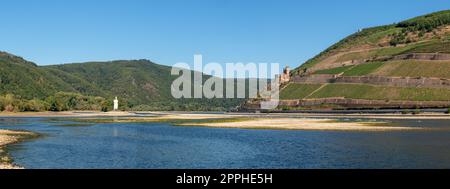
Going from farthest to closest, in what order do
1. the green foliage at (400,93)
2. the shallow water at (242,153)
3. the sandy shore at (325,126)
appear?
the green foliage at (400,93) → the sandy shore at (325,126) → the shallow water at (242,153)

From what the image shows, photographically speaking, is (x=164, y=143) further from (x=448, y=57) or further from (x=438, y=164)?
(x=448, y=57)

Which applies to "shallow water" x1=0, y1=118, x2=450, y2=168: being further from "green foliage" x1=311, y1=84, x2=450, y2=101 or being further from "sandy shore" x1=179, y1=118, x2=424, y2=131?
"green foliage" x1=311, y1=84, x2=450, y2=101

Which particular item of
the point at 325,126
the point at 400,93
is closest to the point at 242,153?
the point at 325,126

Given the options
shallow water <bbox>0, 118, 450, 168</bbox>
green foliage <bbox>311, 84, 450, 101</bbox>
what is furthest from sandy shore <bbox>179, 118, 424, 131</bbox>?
green foliage <bbox>311, 84, 450, 101</bbox>

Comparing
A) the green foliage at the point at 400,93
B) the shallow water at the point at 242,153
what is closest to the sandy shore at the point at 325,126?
the shallow water at the point at 242,153

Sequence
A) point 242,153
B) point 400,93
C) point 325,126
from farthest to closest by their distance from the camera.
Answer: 1. point 400,93
2. point 325,126
3. point 242,153

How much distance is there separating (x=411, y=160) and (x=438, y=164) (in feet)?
9.80

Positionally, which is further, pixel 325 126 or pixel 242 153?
pixel 325 126

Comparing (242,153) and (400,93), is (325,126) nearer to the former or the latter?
(242,153)

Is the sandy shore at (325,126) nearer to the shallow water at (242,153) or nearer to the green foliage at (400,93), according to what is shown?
the shallow water at (242,153)
